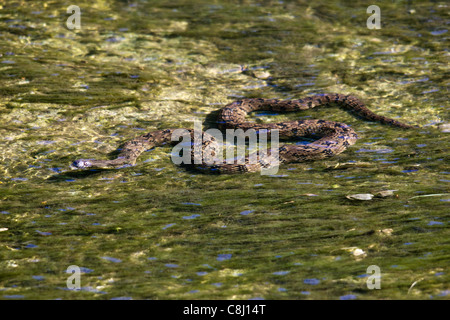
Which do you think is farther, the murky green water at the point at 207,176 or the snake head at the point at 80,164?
the snake head at the point at 80,164

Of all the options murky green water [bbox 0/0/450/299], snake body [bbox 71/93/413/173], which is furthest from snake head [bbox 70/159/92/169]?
murky green water [bbox 0/0/450/299]

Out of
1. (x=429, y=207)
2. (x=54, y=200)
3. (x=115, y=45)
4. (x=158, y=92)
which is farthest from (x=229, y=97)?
(x=429, y=207)

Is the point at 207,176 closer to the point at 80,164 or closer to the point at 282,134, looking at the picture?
the point at 80,164

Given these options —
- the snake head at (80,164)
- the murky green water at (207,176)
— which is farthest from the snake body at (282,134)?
the murky green water at (207,176)

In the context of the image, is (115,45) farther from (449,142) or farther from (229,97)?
(449,142)

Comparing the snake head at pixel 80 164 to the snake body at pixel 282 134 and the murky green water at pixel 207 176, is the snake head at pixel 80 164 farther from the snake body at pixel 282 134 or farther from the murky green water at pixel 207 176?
the murky green water at pixel 207 176

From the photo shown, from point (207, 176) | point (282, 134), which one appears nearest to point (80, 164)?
point (207, 176)
